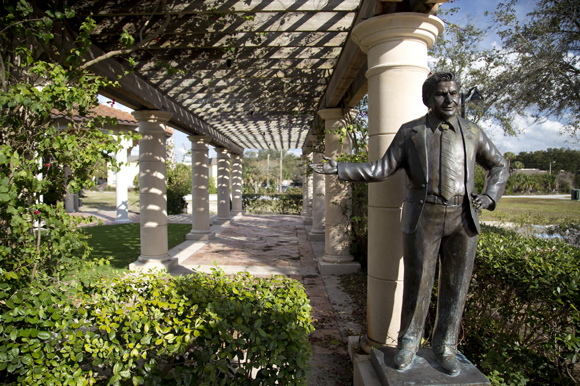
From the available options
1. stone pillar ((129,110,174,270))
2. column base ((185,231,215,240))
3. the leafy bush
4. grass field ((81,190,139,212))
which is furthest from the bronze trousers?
the leafy bush

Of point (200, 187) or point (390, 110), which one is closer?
point (390, 110)

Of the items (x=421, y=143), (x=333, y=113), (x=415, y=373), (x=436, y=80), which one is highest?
(x=333, y=113)

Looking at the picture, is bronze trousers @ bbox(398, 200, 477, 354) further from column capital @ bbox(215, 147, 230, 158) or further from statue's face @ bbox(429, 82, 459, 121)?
column capital @ bbox(215, 147, 230, 158)

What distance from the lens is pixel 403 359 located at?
7.78 feet

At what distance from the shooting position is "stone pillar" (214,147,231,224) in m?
14.5

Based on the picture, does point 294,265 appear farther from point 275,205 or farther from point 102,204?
point 102,204

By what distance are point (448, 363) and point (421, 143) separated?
1.52 meters

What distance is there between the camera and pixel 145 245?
698 centimetres

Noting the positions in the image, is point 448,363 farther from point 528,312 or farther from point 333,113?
point 333,113

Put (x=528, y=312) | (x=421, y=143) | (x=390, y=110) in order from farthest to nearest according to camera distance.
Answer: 1. (x=390, y=110)
2. (x=528, y=312)
3. (x=421, y=143)

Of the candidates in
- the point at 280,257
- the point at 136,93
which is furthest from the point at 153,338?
the point at 280,257

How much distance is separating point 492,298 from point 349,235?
13.3 feet

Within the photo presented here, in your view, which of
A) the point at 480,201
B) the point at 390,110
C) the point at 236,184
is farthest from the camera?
the point at 236,184

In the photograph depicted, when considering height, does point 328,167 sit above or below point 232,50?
below
